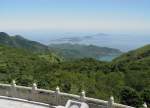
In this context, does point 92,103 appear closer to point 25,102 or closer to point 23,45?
point 25,102

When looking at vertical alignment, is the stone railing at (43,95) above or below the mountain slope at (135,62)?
above

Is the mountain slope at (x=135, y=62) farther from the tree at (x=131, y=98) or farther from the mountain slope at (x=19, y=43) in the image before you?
the mountain slope at (x=19, y=43)

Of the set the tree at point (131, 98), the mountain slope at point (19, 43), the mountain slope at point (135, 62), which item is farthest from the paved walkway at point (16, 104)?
the mountain slope at point (19, 43)

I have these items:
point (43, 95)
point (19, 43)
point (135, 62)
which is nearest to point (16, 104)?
point (43, 95)

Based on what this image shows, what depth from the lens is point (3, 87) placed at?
18469 millimetres

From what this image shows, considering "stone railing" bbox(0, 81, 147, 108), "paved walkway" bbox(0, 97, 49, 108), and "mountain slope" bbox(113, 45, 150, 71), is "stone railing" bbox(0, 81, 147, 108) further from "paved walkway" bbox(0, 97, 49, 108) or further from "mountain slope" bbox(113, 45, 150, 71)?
"mountain slope" bbox(113, 45, 150, 71)

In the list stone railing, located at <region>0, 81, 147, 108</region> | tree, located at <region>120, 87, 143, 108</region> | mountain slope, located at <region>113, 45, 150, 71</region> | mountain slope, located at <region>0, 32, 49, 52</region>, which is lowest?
mountain slope, located at <region>113, 45, 150, 71</region>

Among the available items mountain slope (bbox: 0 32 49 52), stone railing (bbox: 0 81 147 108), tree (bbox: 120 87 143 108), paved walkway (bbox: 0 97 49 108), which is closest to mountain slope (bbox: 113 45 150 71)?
tree (bbox: 120 87 143 108)

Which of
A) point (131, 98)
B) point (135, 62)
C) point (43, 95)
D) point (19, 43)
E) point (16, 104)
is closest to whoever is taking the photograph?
point (16, 104)

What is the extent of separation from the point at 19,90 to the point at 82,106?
5459mm

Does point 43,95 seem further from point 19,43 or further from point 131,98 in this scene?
point 19,43

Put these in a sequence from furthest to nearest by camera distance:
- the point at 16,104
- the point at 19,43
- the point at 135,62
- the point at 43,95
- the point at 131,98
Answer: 1. the point at 19,43
2. the point at 135,62
3. the point at 131,98
4. the point at 43,95
5. the point at 16,104

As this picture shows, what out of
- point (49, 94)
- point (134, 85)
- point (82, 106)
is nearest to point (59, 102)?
point (49, 94)

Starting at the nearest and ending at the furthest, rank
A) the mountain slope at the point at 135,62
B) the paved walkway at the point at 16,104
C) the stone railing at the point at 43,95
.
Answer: the stone railing at the point at 43,95 < the paved walkway at the point at 16,104 < the mountain slope at the point at 135,62
